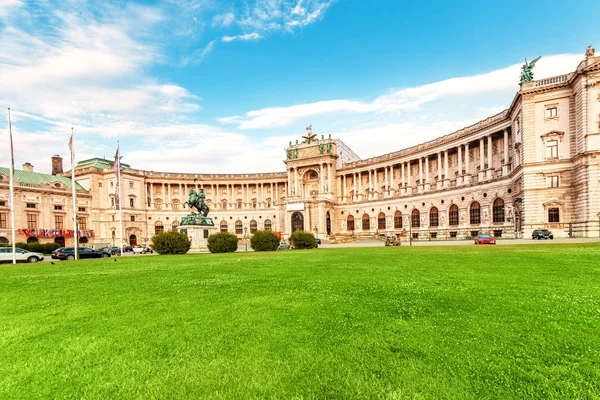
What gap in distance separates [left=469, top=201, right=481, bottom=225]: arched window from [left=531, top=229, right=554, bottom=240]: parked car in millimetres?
13931

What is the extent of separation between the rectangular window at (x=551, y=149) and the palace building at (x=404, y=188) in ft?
0.42

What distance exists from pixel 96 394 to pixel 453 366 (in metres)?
4.74

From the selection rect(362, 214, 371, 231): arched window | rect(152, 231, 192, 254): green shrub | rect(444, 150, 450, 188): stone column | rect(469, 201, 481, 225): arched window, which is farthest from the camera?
rect(362, 214, 371, 231): arched window

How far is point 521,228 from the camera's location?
4181cm

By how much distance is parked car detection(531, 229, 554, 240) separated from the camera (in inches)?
1436

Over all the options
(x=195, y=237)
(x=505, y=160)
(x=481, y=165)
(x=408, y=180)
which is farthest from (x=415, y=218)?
(x=195, y=237)

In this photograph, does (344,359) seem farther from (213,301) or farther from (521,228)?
(521,228)

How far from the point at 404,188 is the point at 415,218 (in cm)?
732

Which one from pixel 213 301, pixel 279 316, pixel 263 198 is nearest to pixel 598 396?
pixel 279 316

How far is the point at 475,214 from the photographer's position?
172 ft

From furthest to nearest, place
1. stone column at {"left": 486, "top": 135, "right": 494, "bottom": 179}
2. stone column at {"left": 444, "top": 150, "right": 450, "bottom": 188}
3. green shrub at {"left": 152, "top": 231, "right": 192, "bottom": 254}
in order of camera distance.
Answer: stone column at {"left": 444, "top": 150, "right": 450, "bottom": 188} → stone column at {"left": 486, "top": 135, "right": 494, "bottom": 179} → green shrub at {"left": 152, "top": 231, "right": 192, "bottom": 254}

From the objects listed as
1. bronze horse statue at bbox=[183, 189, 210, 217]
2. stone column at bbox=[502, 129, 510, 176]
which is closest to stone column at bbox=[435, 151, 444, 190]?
stone column at bbox=[502, 129, 510, 176]

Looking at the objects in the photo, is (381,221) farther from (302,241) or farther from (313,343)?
(313,343)

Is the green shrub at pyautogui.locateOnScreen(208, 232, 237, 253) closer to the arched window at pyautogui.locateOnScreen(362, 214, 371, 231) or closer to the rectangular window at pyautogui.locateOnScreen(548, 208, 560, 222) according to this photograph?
the rectangular window at pyautogui.locateOnScreen(548, 208, 560, 222)
